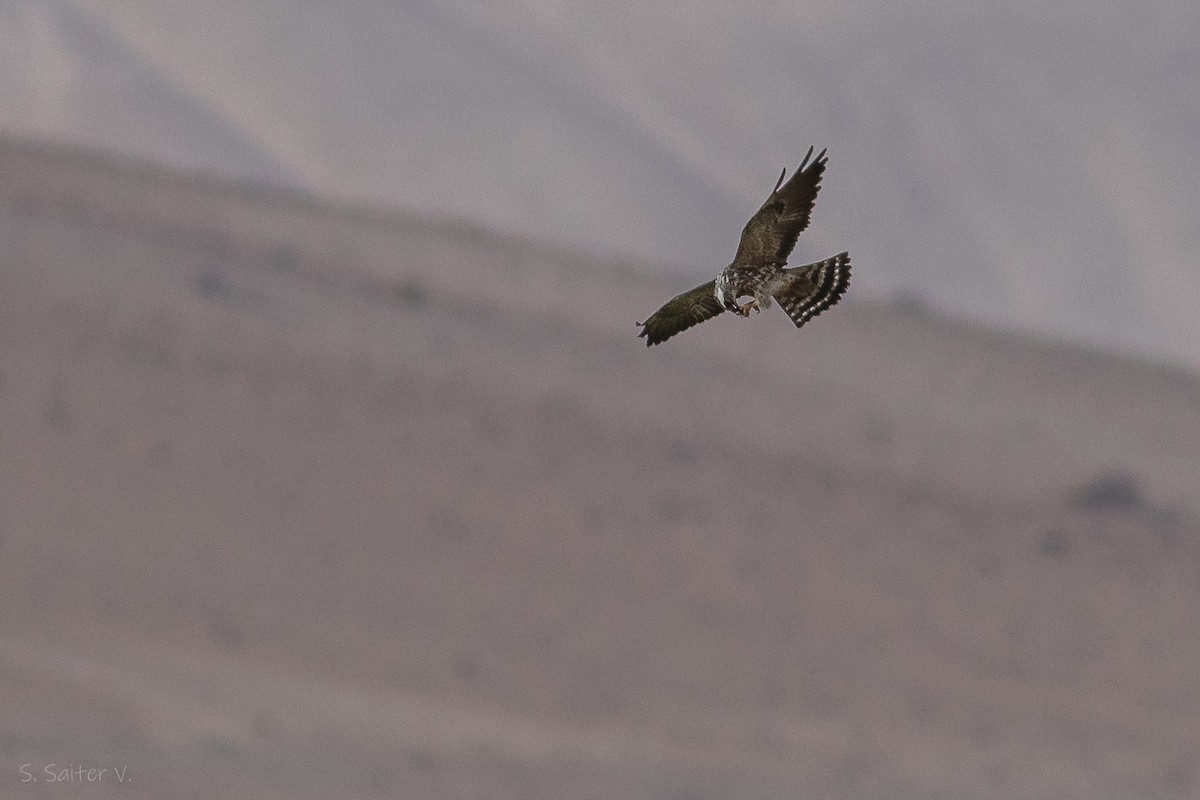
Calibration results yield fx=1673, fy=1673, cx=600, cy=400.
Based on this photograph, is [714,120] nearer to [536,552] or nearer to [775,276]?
[536,552]

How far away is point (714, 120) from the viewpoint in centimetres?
4516

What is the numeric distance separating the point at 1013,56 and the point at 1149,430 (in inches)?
781

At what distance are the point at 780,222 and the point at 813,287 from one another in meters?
0.40

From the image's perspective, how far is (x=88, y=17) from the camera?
1852 inches

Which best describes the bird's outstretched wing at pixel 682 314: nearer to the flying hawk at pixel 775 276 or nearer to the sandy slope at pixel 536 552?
the flying hawk at pixel 775 276

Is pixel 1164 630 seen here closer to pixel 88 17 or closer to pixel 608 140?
pixel 608 140

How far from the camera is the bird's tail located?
565 centimetres

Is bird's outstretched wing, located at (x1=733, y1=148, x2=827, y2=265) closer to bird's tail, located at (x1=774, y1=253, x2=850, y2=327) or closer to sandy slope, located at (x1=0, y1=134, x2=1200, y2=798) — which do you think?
bird's tail, located at (x1=774, y1=253, x2=850, y2=327)

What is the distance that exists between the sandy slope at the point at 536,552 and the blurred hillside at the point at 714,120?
32.8 feet

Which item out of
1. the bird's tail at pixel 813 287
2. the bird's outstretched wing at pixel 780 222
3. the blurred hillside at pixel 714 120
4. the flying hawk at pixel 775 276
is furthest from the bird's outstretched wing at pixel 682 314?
the blurred hillside at pixel 714 120

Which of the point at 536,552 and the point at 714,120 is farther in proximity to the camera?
the point at 714,120

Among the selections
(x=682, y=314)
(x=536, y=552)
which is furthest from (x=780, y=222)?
(x=536, y=552)

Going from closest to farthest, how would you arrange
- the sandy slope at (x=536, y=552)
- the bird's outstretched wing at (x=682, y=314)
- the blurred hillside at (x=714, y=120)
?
the bird's outstretched wing at (x=682, y=314) → the sandy slope at (x=536, y=552) → the blurred hillside at (x=714, y=120)

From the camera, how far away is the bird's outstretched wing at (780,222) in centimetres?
602
